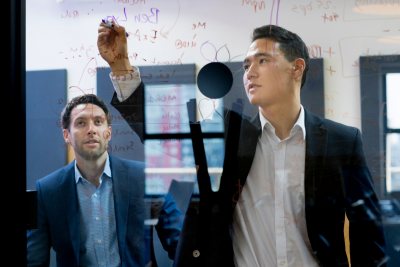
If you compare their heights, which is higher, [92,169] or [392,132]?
[392,132]

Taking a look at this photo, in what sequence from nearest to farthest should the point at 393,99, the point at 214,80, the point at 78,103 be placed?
the point at 393,99 < the point at 214,80 < the point at 78,103

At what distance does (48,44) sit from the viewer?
6.96 feet

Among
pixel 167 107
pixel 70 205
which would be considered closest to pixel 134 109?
pixel 167 107

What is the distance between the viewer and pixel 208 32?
2.02 meters

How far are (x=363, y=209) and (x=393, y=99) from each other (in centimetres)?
43

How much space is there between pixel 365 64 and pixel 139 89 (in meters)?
0.89

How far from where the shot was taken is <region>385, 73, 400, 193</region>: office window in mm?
1909

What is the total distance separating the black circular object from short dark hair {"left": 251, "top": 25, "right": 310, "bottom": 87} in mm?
219

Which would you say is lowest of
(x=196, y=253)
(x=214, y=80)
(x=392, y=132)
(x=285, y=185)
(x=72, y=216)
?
(x=196, y=253)

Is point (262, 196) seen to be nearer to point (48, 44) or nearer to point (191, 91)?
point (191, 91)

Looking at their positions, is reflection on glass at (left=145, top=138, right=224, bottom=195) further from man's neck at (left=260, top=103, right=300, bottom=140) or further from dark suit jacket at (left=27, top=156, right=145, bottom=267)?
man's neck at (left=260, top=103, right=300, bottom=140)

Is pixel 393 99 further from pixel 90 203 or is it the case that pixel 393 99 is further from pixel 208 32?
pixel 90 203

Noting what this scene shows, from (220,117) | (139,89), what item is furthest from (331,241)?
(139,89)

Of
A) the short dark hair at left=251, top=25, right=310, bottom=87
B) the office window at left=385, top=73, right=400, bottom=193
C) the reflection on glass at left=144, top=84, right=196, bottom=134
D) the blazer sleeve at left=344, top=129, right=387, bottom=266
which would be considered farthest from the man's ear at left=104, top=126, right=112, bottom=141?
the office window at left=385, top=73, right=400, bottom=193
